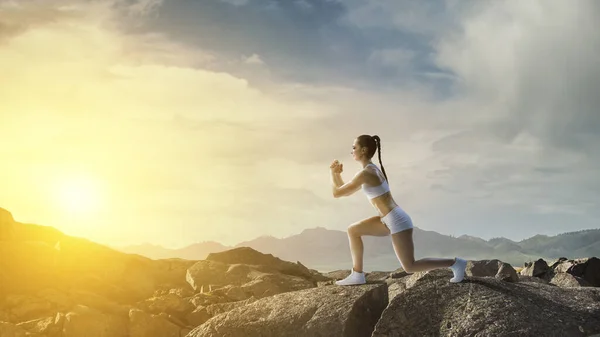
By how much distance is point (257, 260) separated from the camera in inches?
1002

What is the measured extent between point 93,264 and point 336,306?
14.9 metres

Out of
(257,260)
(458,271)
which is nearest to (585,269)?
(257,260)

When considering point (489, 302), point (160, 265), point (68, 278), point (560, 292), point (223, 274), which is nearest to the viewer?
point (489, 302)

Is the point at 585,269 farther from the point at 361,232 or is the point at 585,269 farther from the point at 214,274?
the point at 361,232

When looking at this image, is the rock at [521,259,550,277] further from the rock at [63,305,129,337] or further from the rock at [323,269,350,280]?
the rock at [63,305,129,337]

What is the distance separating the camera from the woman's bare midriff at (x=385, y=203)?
9.45 m

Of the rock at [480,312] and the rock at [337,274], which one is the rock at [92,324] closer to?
the rock at [337,274]

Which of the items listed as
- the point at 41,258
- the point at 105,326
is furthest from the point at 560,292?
the point at 41,258

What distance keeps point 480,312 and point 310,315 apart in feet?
9.00

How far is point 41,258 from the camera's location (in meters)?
21.6

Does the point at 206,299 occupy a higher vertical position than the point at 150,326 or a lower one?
higher

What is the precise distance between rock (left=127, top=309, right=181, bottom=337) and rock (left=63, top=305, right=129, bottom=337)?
0.34m

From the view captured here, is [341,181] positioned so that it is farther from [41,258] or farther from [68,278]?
[41,258]

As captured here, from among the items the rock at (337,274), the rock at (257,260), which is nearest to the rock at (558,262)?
the rock at (337,274)
